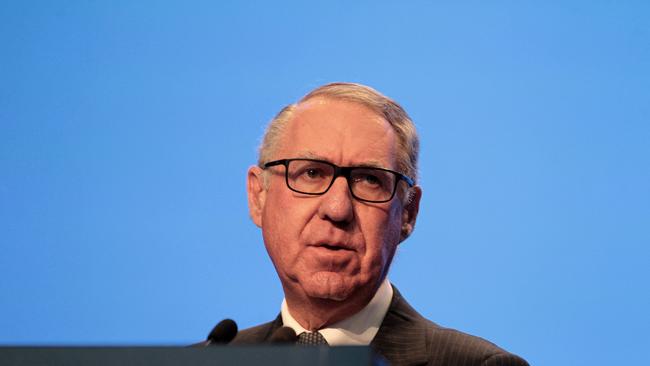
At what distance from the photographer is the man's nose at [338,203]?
7.27 feet

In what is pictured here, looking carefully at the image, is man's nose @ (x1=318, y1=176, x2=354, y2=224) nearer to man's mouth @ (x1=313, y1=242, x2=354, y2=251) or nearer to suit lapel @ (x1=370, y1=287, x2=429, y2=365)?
man's mouth @ (x1=313, y1=242, x2=354, y2=251)

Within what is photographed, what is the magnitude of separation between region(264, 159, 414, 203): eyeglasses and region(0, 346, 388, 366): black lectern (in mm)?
1101

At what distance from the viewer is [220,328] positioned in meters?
1.68

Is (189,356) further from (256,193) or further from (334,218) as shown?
(256,193)

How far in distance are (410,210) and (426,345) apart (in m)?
0.35

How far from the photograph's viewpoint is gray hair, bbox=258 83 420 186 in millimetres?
2395

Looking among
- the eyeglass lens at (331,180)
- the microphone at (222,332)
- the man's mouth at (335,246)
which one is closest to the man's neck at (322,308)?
the man's mouth at (335,246)

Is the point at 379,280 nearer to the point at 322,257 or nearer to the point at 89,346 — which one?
the point at 322,257

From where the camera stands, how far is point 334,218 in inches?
87.1

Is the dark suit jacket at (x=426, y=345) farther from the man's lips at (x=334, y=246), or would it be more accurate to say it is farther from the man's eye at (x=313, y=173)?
the man's eye at (x=313, y=173)

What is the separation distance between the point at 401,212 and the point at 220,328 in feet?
2.66

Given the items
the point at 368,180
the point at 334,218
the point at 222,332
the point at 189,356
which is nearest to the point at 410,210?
the point at 368,180

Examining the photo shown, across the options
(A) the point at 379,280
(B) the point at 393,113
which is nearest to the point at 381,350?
(A) the point at 379,280

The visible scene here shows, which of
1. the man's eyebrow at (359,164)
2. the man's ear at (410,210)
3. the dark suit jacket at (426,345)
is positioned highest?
the man's eyebrow at (359,164)
